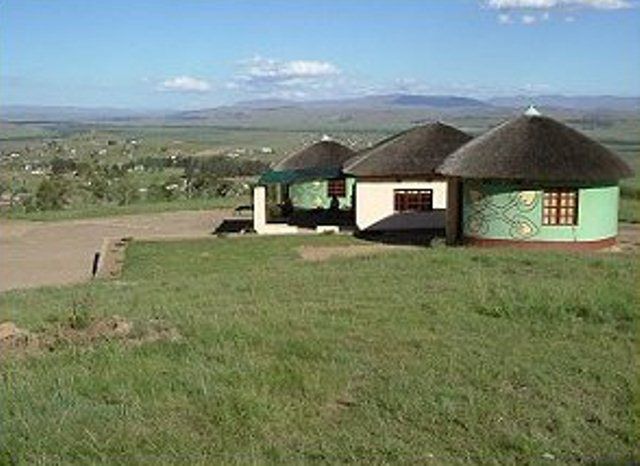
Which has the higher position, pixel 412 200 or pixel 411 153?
pixel 411 153

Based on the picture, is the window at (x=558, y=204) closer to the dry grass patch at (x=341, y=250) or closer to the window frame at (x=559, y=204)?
the window frame at (x=559, y=204)

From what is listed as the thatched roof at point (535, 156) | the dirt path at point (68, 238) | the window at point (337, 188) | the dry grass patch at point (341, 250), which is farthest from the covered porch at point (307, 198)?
the thatched roof at point (535, 156)

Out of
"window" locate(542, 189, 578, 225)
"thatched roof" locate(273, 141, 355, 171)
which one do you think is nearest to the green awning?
"thatched roof" locate(273, 141, 355, 171)

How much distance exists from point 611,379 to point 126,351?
4788 mm

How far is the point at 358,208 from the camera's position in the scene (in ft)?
88.8

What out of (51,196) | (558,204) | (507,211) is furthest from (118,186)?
(558,204)

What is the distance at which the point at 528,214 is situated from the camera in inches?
868

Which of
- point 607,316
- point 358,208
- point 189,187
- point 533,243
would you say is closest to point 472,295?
point 607,316

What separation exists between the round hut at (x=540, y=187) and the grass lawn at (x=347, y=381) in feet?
28.2

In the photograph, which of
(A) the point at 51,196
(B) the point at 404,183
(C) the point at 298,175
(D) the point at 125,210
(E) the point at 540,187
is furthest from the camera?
(A) the point at 51,196

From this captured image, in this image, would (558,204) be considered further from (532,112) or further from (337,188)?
(337,188)

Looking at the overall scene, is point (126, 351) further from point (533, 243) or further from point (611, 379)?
point (533, 243)

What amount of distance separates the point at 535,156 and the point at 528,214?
149 cm

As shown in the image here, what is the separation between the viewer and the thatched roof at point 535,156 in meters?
21.6
